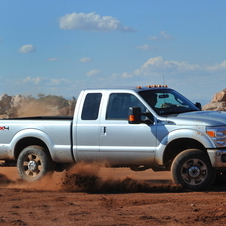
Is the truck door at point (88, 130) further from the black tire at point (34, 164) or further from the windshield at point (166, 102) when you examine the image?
the windshield at point (166, 102)

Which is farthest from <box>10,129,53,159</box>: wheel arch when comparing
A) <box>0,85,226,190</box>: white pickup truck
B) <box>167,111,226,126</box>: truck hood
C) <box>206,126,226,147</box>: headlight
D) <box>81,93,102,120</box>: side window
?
<box>206,126,226,147</box>: headlight

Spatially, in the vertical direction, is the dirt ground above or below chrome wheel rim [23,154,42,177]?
below

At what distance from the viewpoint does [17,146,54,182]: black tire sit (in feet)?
33.1

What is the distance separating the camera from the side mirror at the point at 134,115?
8.84 meters

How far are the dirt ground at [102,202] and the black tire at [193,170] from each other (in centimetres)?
16

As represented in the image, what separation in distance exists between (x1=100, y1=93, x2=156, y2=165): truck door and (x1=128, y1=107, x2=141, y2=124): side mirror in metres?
0.23

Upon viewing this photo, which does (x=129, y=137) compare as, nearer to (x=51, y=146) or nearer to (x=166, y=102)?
(x=166, y=102)

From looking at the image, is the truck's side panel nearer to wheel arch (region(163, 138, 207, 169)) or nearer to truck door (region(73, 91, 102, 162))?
truck door (region(73, 91, 102, 162))

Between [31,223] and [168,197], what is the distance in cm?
257

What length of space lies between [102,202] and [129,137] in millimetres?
1534

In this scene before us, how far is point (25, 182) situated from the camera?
10.2 m

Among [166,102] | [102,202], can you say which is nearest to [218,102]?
[166,102]

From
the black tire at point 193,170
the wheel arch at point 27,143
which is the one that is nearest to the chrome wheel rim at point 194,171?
the black tire at point 193,170

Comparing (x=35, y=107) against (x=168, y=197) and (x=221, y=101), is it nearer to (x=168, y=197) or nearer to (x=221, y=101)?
(x=221, y=101)
